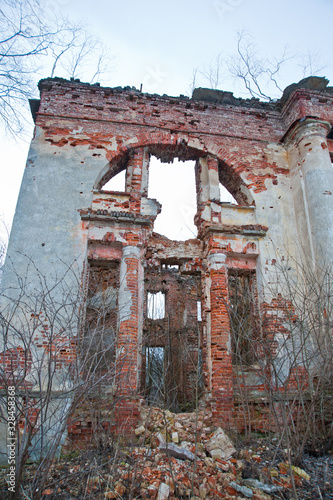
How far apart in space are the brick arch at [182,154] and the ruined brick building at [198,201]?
0.03 meters

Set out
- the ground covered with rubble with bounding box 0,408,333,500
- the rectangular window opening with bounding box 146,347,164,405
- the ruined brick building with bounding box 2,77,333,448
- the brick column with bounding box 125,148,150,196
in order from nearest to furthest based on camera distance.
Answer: the ground covered with rubble with bounding box 0,408,333,500 < the ruined brick building with bounding box 2,77,333,448 < the rectangular window opening with bounding box 146,347,164,405 < the brick column with bounding box 125,148,150,196

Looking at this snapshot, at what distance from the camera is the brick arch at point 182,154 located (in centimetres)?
865

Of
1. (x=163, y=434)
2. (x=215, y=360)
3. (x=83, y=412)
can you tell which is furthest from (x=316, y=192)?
(x=83, y=412)

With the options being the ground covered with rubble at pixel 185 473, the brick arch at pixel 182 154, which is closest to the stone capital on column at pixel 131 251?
the brick arch at pixel 182 154

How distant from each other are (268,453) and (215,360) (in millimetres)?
1952

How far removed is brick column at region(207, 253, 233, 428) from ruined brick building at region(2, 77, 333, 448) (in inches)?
0.8

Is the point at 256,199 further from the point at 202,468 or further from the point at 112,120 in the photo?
the point at 202,468

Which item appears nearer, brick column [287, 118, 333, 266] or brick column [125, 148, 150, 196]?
brick column [287, 118, 333, 266]

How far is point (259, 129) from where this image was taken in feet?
31.4

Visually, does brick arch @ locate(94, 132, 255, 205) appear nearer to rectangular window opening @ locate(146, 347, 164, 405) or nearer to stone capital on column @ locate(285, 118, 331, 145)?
stone capital on column @ locate(285, 118, 331, 145)

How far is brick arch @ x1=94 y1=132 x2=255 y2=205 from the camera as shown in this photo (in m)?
8.65

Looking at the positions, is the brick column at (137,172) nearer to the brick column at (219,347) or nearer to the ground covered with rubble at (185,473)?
the brick column at (219,347)

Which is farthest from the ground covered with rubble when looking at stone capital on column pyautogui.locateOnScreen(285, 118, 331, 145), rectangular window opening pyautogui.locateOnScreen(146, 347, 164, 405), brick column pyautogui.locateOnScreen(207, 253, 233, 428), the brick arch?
stone capital on column pyautogui.locateOnScreen(285, 118, 331, 145)

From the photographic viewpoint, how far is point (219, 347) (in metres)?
6.96
